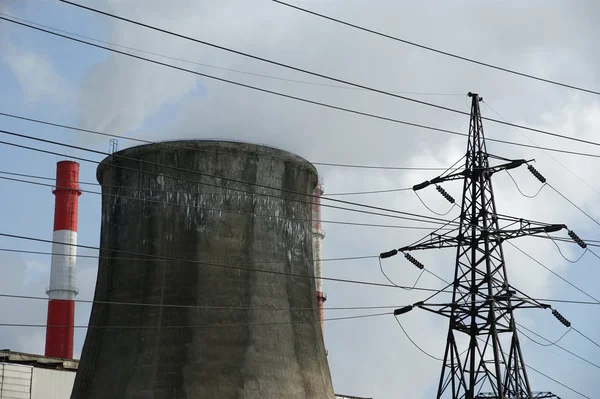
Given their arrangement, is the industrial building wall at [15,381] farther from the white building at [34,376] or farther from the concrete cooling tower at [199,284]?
the concrete cooling tower at [199,284]

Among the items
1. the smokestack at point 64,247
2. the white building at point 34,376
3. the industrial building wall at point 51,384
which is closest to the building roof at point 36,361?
the white building at point 34,376

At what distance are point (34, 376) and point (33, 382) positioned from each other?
0.15 meters

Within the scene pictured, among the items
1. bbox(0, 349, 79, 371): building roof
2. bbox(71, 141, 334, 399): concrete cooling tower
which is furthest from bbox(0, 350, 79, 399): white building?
bbox(71, 141, 334, 399): concrete cooling tower

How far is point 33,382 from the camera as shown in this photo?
22547 millimetres

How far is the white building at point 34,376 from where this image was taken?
22.1 meters

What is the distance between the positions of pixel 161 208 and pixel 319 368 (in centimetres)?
367

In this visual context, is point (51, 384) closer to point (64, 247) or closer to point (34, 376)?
point (34, 376)

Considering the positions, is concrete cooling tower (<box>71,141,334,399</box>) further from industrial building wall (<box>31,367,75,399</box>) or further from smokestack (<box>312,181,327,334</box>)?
smokestack (<box>312,181,327,334</box>)

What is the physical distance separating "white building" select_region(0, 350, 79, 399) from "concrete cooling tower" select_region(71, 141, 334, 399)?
204 inches

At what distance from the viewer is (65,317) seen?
28203mm

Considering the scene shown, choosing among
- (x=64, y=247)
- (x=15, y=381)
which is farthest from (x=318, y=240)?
(x=15, y=381)

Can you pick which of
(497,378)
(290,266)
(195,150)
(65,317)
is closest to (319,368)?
(290,266)

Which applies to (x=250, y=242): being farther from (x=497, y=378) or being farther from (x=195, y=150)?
(x=497, y=378)

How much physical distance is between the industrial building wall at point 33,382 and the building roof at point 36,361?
0.29 m
